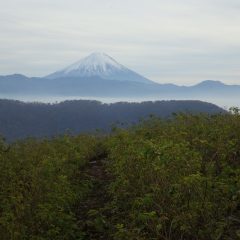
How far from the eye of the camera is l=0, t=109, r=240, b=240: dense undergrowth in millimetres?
6137

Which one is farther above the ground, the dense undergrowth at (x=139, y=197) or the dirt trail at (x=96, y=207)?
the dense undergrowth at (x=139, y=197)

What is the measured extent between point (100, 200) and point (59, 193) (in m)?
1.39

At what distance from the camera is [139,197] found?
272 inches

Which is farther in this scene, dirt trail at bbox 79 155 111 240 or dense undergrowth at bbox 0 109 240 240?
dirt trail at bbox 79 155 111 240

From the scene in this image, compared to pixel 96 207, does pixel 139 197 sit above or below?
above

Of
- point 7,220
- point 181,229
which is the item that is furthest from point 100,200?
point 181,229

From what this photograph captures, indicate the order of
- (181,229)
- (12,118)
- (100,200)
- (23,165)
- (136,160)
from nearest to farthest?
(181,229) → (136,160) → (100,200) → (23,165) → (12,118)

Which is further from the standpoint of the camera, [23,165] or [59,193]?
[23,165]

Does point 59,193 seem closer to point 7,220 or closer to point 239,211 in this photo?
point 7,220

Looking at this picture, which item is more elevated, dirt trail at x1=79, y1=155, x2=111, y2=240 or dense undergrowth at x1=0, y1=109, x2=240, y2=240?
dense undergrowth at x1=0, y1=109, x2=240, y2=240

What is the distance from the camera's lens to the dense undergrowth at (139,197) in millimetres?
6137

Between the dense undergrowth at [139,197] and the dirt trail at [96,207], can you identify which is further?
the dirt trail at [96,207]

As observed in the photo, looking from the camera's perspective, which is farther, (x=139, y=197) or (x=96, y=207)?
(x=96, y=207)

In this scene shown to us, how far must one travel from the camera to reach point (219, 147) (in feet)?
27.2
